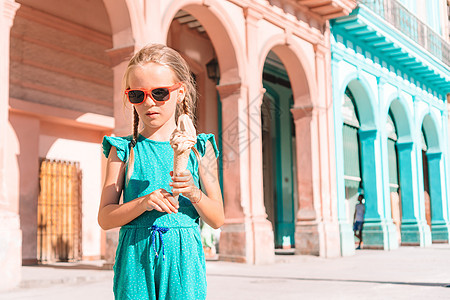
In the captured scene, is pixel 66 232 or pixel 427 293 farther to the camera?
pixel 66 232

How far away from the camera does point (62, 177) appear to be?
12148 millimetres

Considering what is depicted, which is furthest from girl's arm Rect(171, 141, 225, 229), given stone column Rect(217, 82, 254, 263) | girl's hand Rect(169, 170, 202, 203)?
stone column Rect(217, 82, 254, 263)

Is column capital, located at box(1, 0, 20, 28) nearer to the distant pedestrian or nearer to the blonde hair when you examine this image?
the blonde hair

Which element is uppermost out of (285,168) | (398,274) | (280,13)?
(280,13)

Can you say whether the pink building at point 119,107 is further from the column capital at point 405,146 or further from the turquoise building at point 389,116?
the column capital at point 405,146

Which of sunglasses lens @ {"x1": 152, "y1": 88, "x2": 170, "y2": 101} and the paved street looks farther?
the paved street

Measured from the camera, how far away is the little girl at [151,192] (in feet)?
6.75

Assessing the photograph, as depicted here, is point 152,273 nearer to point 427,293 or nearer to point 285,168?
point 427,293

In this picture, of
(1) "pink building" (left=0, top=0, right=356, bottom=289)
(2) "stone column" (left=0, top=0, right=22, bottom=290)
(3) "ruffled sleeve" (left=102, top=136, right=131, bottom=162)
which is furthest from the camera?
(1) "pink building" (left=0, top=0, right=356, bottom=289)

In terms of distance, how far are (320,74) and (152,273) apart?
12.5 m

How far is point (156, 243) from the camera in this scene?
2088 mm

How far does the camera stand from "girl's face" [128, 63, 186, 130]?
207cm

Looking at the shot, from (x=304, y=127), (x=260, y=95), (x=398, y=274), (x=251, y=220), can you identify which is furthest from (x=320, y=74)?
(x=398, y=274)

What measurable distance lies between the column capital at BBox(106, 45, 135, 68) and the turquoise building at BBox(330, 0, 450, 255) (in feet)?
22.8
